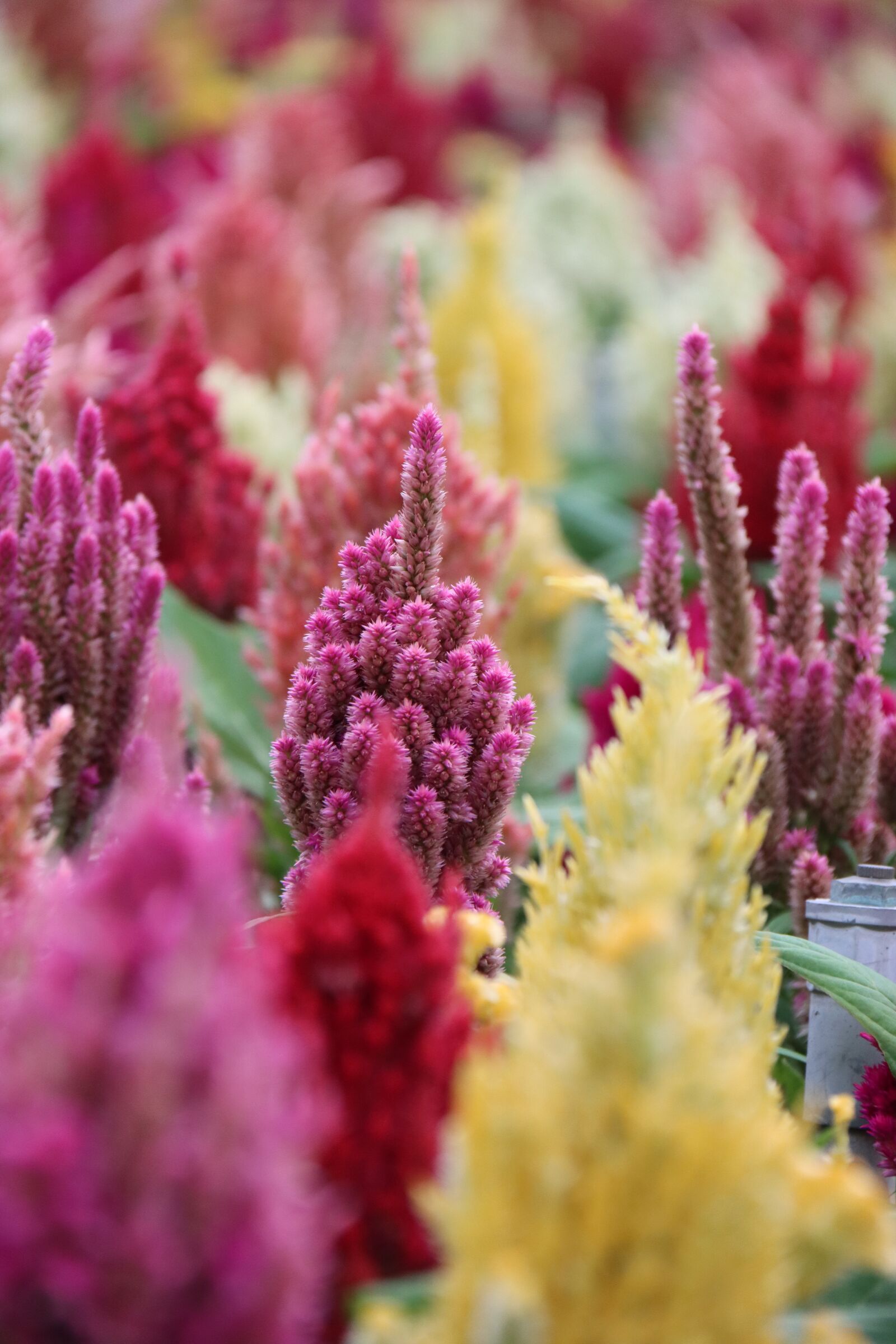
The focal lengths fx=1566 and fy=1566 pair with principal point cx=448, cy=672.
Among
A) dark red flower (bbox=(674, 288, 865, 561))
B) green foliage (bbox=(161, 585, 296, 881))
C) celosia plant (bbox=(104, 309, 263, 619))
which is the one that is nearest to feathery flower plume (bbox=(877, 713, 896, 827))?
green foliage (bbox=(161, 585, 296, 881))

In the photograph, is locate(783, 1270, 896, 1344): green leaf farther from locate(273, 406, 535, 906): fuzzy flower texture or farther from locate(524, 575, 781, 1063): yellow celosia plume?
locate(273, 406, 535, 906): fuzzy flower texture

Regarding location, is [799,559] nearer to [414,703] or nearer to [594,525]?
[414,703]

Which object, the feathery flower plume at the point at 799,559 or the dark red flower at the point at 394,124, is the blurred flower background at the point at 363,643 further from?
the dark red flower at the point at 394,124

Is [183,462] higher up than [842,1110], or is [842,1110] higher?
[183,462]

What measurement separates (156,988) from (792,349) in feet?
4.98

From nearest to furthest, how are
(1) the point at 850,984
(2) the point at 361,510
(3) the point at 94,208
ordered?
(1) the point at 850,984 < (2) the point at 361,510 < (3) the point at 94,208

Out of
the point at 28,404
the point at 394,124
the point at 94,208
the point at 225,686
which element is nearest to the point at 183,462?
the point at 225,686

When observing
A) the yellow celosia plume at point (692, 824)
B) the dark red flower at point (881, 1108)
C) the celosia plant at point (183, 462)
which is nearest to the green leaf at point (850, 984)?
the dark red flower at point (881, 1108)

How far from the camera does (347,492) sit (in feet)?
4.59

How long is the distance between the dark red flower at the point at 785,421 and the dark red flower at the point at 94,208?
157 centimetres

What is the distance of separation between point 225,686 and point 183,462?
0.27 metres

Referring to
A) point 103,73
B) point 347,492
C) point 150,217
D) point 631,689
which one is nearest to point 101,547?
point 347,492

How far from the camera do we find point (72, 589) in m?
1.10

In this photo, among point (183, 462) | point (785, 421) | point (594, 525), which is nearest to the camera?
point (183, 462)
